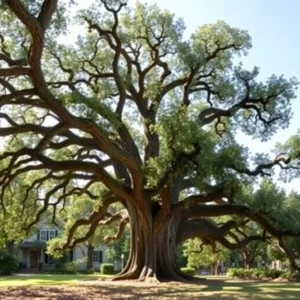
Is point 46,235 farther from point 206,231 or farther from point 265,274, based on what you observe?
point 206,231

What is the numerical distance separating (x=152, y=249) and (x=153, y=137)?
18.6 feet

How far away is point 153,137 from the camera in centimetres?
2442

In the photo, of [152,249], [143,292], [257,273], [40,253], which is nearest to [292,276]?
[257,273]

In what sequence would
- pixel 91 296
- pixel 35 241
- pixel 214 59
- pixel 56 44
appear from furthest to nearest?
pixel 35 241
pixel 214 59
pixel 56 44
pixel 91 296

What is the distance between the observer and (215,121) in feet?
87.3

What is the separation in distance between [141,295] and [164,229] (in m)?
8.05

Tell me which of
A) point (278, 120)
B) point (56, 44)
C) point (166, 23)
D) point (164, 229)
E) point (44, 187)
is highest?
point (166, 23)

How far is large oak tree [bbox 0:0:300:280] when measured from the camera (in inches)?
701

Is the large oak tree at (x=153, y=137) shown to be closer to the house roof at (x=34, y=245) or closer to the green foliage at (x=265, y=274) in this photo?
the green foliage at (x=265, y=274)

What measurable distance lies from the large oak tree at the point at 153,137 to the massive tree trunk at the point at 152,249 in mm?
47

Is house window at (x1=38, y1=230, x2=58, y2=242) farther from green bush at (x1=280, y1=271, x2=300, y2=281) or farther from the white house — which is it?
green bush at (x1=280, y1=271, x2=300, y2=281)

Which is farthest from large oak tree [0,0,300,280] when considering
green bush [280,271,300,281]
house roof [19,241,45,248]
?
house roof [19,241,45,248]

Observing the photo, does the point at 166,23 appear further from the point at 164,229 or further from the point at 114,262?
the point at 114,262

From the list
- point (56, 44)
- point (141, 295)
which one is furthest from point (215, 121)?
point (141, 295)
